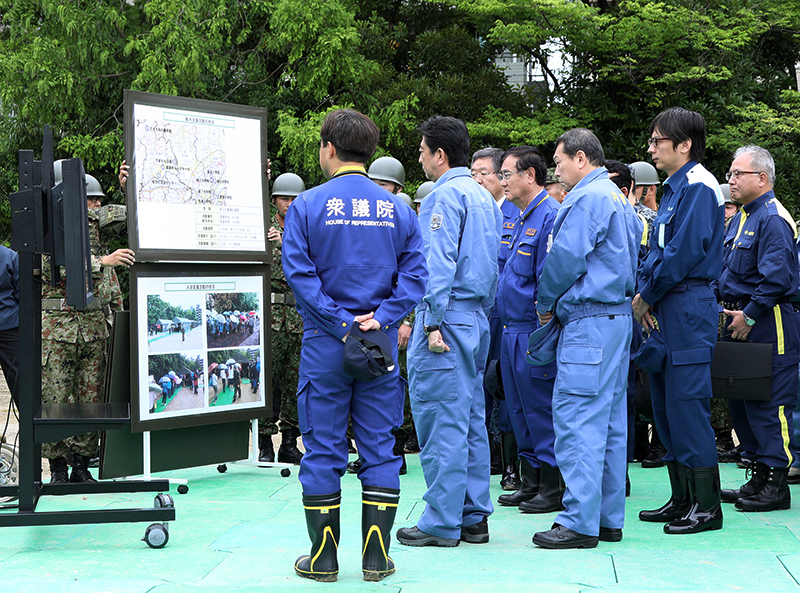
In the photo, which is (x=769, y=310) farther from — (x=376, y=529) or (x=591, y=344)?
(x=376, y=529)

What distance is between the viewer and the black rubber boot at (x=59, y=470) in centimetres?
566

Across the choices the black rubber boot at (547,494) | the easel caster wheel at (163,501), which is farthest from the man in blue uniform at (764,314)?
the easel caster wheel at (163,501)

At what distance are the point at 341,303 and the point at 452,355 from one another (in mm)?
758

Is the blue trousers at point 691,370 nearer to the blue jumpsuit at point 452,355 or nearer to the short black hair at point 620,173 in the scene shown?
the blue jumpsuit at point 452,355

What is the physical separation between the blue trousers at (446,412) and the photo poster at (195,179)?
2045 mm

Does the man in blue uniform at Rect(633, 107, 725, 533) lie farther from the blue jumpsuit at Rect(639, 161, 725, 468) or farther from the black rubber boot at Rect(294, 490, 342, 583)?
the black rubber boot at Rect(294, 490, 342, 583)

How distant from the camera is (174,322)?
5500 millimetres

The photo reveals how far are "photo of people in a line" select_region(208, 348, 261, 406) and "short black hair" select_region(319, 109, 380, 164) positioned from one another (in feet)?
8.18

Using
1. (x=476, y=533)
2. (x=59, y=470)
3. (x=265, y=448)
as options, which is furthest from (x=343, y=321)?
(x=265, y=448)

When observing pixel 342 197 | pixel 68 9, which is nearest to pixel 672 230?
pixel 342 197

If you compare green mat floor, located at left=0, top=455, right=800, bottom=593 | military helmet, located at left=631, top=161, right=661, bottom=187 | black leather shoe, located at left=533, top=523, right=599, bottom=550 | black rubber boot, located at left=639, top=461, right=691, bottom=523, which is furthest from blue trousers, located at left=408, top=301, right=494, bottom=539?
military helmet, located at left=631, top=161, right=661, bottom=187

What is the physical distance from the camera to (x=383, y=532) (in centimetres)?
351

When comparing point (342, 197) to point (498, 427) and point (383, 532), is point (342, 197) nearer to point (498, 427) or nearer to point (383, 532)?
point (383, 532)

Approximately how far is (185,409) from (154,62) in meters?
6.55
